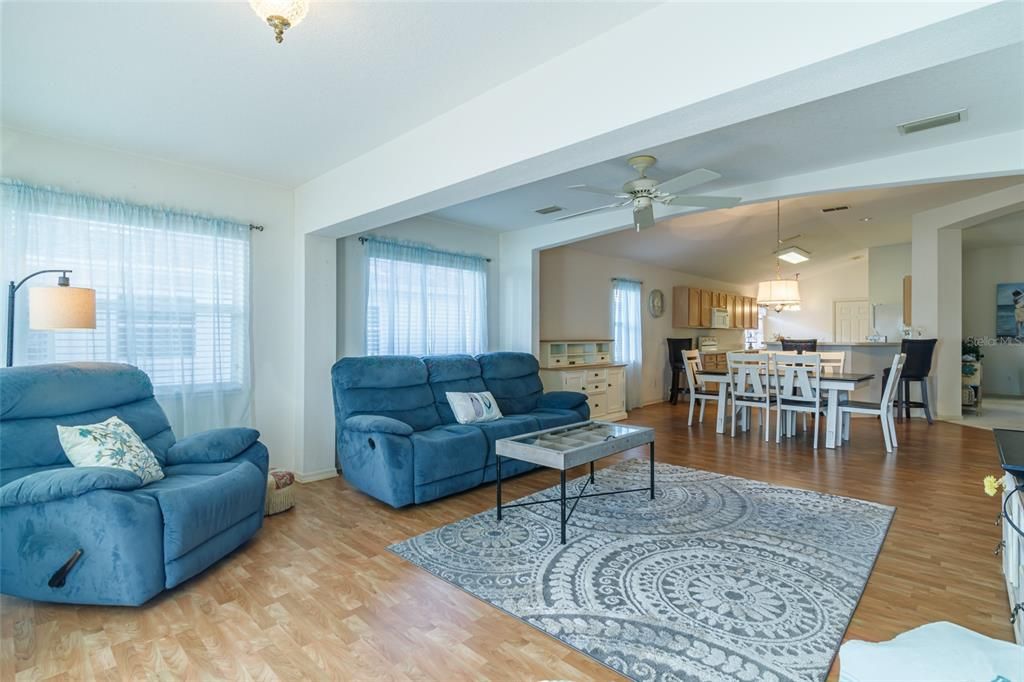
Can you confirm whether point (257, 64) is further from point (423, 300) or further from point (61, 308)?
point (423, 300)

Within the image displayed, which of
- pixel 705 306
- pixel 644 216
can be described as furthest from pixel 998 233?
pixel 644 216

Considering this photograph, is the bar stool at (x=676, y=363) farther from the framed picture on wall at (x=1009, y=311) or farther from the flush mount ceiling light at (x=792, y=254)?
the framed picture on wall at (x=1009, y=311)

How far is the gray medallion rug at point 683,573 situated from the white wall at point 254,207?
2002 mm

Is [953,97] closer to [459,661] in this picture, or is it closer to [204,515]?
[459,661]

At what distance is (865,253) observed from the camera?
400 inches

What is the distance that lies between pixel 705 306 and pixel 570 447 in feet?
24.4

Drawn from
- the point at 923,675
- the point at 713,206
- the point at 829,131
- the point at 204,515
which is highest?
the point at 829,131

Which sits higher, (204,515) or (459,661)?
(204,515)

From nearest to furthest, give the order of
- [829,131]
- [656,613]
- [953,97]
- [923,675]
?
[923,675] → [656,613] → [953,97] → [829,131]

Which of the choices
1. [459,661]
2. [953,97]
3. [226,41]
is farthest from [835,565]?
[226,41]

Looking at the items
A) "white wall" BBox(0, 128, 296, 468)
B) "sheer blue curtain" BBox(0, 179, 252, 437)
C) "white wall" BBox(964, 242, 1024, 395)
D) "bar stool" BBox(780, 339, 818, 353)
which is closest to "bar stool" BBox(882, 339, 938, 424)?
"bar stool" BBox(780, 339, 818, 353)

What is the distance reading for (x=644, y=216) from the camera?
375 centimetres

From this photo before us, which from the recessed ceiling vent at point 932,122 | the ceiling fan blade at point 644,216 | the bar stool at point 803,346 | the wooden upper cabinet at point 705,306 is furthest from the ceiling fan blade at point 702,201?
the wooden upper cabinet at point 705,306

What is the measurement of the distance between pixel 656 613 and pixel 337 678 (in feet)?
4.34
